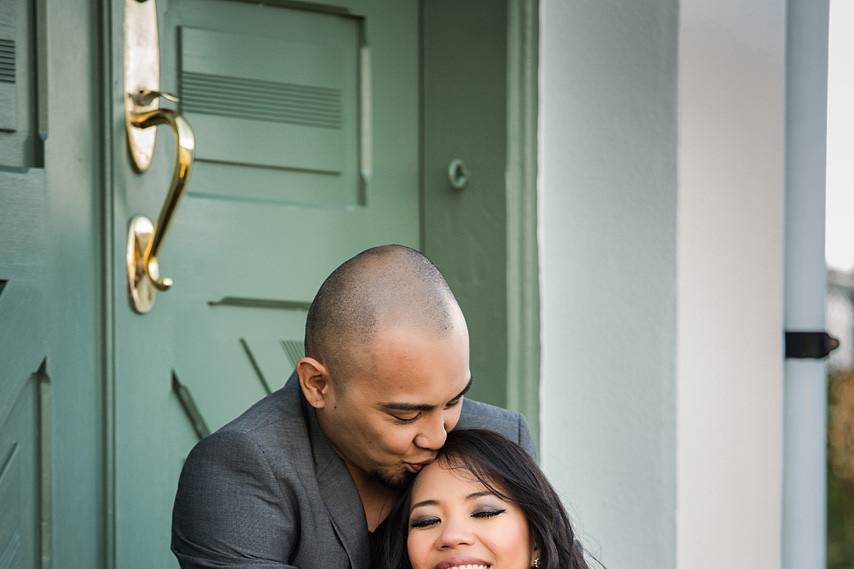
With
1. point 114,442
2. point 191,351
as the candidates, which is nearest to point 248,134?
point 191,351

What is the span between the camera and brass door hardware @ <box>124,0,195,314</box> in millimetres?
3021

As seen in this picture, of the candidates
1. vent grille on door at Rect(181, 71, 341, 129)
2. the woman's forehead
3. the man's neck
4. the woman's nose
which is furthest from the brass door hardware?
the woman's nose

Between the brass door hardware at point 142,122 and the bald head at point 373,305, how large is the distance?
0.63 meters

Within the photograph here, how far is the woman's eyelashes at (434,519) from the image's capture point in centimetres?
255

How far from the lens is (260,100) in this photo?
344 cm

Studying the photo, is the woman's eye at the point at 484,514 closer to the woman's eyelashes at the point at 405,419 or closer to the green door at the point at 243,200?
the woman's eyelashes at the point at 405,419

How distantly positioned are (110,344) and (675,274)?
1.53 metres

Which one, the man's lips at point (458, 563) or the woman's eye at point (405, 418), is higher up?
the woman's eye at point (405, 418)

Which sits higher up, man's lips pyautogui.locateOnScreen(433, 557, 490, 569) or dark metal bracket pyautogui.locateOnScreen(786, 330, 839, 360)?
dark metal bracket pyautogui.locateOnScreen(786, 330, 839, 360)

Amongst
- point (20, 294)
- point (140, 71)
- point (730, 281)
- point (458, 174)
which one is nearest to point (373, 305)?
point (20, 294)

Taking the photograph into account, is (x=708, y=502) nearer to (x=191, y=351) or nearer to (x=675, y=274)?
(x=675, y=274)

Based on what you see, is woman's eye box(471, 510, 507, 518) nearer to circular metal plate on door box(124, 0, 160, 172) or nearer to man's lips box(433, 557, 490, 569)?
man's lips box(433, 557, 490, 569)

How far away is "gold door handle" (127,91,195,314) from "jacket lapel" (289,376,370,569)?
2.08ft

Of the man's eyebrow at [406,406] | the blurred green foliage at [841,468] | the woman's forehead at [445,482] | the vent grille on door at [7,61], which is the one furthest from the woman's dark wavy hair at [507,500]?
the blurred green foliage at [841,468]
